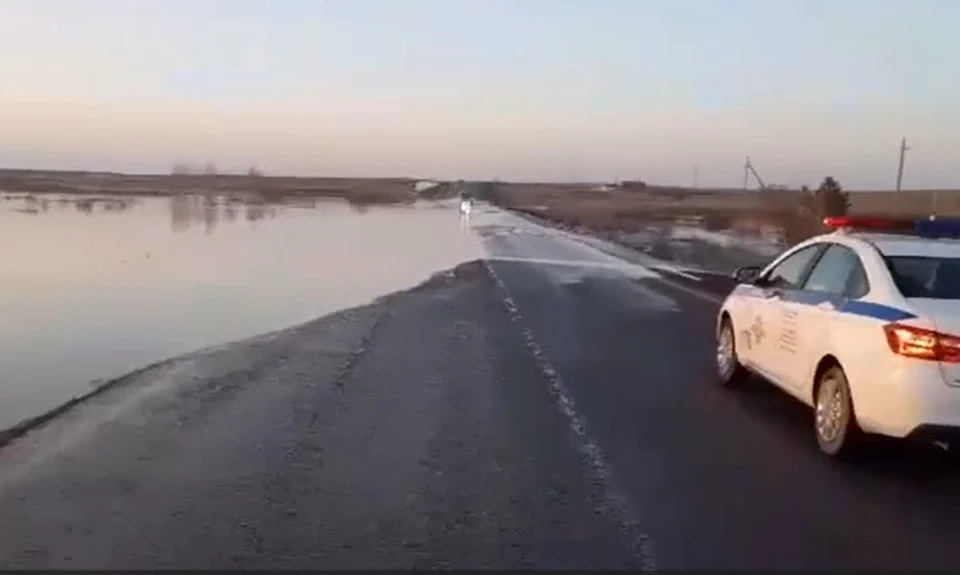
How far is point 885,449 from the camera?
28.2ft

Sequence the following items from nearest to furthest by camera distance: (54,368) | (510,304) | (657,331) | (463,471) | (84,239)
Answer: (463,471) → (54,368) → (657,331) → (510,304) → (84,239)

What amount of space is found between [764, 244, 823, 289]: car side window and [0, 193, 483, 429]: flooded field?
6558 mm

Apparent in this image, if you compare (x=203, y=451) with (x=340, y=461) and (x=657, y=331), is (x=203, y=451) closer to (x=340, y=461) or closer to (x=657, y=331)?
(x=340, y=461)

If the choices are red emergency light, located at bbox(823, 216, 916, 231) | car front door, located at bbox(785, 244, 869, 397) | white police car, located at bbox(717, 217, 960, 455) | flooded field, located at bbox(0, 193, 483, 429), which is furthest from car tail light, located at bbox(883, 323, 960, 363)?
flooded field, located at bbox(0, 193, 483, 429)

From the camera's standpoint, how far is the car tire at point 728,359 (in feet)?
37.0

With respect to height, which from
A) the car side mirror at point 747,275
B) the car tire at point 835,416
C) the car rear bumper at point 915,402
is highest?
the car side mirror at point 747,275

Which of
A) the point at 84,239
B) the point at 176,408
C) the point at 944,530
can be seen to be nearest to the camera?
the point at 944,530

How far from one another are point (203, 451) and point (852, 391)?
175 inches

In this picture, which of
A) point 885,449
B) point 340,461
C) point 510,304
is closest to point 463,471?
point 340,461

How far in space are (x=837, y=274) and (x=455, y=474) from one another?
Answer: 3455mm

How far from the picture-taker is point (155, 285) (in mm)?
23781

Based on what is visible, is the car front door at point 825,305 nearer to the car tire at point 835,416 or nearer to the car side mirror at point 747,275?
the car tire at point 835,416

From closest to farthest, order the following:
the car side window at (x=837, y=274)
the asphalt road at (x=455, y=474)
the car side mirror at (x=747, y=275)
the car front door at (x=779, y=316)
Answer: the asphalt road at (x=455, y=474), the car side window at (x=837, y=274), the car front door at (x=779, y=316), the car side mirror at (x=747, y=275)

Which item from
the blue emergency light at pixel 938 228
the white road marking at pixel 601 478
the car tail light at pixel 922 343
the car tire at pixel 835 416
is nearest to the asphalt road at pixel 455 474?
the white road marking at pixel 601 478
